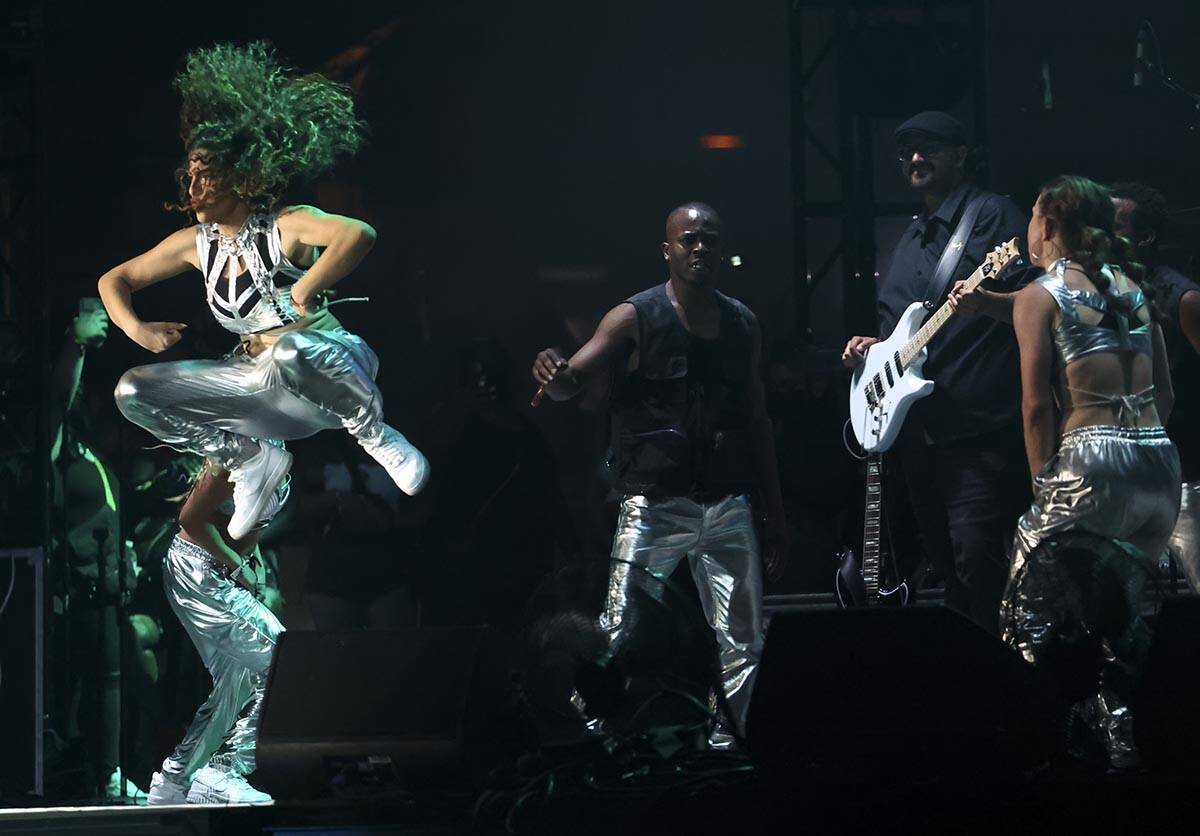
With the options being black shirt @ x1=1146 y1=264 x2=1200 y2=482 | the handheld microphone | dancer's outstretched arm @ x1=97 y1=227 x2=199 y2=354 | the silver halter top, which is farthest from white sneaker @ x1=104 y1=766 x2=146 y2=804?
the handheld microphone

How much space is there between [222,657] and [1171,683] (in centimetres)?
268

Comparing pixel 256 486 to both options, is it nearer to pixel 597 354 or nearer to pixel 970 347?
pixel 597 354

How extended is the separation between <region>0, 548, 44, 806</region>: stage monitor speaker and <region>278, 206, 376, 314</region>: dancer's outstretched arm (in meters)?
1.75

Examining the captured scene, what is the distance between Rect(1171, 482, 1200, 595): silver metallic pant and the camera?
522cm

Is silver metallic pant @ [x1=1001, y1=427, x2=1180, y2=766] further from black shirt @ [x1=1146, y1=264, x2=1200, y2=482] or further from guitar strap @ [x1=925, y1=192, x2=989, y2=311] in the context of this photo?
black shirt @ [x1=1146, y1=264, x2=1200, y2=482]

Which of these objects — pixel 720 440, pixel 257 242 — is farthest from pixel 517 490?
pixel 257 242

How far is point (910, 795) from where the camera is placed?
3.55 meters

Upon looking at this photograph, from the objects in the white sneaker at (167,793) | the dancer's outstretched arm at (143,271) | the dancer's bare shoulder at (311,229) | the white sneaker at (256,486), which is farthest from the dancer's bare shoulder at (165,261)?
the white sneaker at (167,793)

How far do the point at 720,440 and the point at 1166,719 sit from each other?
1.96 meters

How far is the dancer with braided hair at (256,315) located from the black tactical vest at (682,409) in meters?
0.79

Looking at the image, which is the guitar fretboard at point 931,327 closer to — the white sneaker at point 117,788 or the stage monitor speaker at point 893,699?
the stage monitor speaker at point 893,699

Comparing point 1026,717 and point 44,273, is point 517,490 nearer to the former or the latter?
point 44,273

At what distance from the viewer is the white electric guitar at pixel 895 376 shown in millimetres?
5406

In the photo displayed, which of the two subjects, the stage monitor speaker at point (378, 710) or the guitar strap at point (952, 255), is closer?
the stage monitor speaker at point (378, 710)
